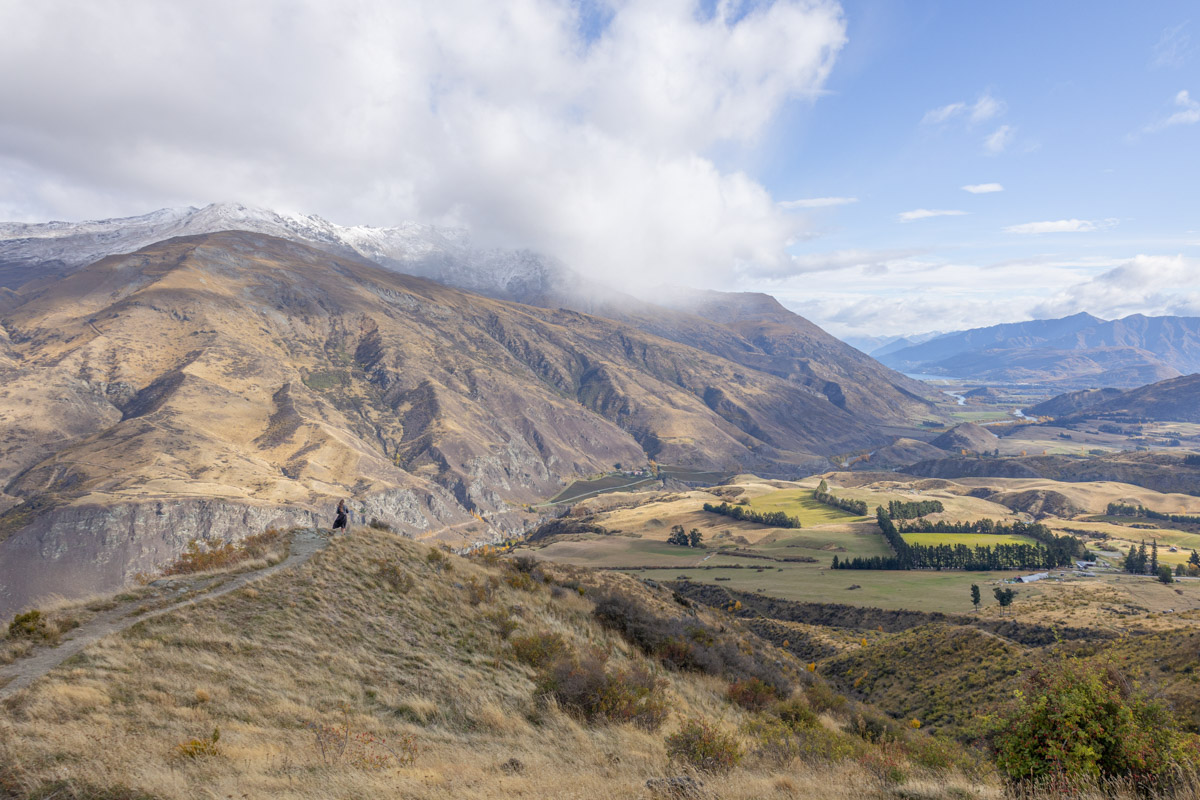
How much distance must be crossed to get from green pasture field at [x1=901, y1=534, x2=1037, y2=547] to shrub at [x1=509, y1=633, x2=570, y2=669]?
141 metres

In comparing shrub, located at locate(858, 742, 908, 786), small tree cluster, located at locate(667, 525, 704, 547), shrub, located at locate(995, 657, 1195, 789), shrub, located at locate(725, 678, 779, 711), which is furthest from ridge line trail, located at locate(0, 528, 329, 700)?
small tree cluster, located at locate(667, 525, 704, 547)

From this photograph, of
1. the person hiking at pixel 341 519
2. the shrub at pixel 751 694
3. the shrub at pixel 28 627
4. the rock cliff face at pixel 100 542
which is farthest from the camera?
the rock cliff face at pixel 100 542

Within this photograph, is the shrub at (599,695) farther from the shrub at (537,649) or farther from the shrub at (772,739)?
the shrub at (772,739)

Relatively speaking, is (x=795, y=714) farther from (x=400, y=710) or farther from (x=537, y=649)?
(x=400, y=710)

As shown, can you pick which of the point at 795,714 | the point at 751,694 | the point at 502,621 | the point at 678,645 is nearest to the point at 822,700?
the point at 795,714

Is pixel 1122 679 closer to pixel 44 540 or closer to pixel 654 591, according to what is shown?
pixel 654 591

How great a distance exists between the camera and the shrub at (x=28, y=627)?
1416 cm

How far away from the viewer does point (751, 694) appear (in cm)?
2684

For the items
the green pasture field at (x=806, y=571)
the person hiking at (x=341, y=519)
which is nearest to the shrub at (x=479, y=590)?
the person hiking at (x=341, y=519)

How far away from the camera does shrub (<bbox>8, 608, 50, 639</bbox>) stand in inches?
557

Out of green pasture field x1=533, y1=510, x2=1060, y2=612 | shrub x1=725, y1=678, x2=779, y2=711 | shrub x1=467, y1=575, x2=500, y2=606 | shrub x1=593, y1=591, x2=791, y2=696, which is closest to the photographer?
shrub x1=467, y1=575, x2=500, y2=606

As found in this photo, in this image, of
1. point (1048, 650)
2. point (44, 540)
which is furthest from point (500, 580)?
point (44, 540)

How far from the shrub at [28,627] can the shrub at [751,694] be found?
24973mm

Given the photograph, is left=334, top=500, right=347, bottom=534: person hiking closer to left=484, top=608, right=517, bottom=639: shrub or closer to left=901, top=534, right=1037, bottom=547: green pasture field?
left=484, top=608, right=517, bottom=639: shrub
